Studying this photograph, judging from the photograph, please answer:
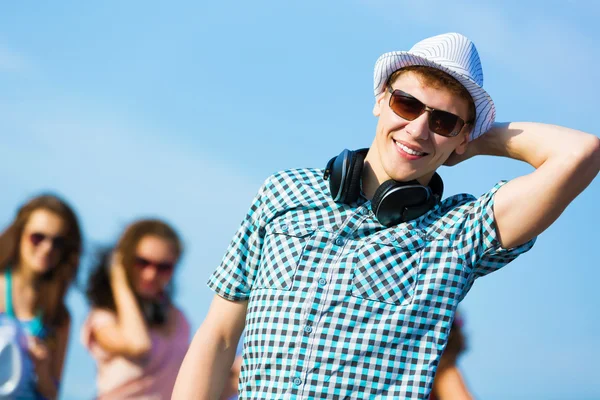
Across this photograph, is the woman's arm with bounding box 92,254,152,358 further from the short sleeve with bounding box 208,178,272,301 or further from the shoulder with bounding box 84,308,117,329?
the short sleeve with bounding box 208,178,272,301

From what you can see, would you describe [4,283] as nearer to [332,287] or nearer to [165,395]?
[165,395]

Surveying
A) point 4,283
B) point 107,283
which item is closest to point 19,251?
point 4,283

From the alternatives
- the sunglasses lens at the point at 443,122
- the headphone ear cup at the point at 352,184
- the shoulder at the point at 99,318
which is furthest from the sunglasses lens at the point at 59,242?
the sunglasses lens at the point at 443,122

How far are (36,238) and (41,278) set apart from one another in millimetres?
342

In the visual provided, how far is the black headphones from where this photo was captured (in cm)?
219

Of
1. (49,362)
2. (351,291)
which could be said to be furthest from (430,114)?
(49,362)

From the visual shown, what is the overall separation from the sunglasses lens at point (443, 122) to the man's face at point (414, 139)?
1 cm

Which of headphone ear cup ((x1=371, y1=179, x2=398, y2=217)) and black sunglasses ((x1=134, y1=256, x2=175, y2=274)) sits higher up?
headphone ear cup ((x1=371, y1=179, x2=398, y2=217))

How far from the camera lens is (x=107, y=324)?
657 centimetres

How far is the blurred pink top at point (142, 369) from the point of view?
604cm

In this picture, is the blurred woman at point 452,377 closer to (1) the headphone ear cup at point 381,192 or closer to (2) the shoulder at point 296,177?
(2) the shoulder at point 296,177

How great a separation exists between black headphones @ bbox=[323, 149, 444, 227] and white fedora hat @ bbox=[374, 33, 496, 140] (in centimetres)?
26

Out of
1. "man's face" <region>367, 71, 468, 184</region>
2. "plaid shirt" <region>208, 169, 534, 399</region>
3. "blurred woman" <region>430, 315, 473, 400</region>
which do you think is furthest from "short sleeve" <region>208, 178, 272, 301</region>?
"blurred woman" <region>430, 315, 473, 400</region>

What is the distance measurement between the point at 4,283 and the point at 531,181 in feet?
16.9
